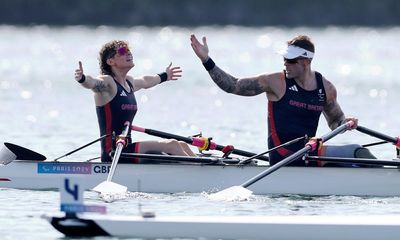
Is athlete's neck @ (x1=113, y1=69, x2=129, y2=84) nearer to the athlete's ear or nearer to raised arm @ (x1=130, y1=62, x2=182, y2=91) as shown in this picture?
the athlete's ear

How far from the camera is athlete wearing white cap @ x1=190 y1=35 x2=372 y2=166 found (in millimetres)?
20047

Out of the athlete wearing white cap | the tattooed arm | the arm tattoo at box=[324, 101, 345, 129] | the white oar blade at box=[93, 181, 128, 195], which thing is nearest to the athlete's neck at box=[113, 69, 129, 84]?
the tattooed arm

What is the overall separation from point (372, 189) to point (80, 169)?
14.1 feet

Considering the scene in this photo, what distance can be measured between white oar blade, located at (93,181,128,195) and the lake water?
17 centimetres

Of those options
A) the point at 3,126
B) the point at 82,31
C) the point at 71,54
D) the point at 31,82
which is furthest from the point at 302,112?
the point at 82,31

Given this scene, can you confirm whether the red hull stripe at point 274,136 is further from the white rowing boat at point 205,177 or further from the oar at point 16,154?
the oar at point 16,154

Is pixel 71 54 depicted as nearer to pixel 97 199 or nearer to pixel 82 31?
pixel 82 31

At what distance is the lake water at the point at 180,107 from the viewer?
62.8 feet

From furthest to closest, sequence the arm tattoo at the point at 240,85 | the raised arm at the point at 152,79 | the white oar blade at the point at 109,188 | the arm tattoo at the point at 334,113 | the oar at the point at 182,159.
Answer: the raised arm at the point at 152,79, the arm tattoo at the point at 334,113, the oar at the point at 182,159, the arm tattoo at the point at 240,85, the white oar blade at the point at 109,188

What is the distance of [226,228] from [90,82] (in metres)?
4.68

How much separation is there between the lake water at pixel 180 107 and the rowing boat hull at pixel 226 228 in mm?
892

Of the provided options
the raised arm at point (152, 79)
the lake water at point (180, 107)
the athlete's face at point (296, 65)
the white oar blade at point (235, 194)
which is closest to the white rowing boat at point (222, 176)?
the lake water at point (180, 107)

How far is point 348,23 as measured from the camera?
155 metres

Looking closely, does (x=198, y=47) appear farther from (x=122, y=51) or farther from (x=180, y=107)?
(x=180, y=107)
